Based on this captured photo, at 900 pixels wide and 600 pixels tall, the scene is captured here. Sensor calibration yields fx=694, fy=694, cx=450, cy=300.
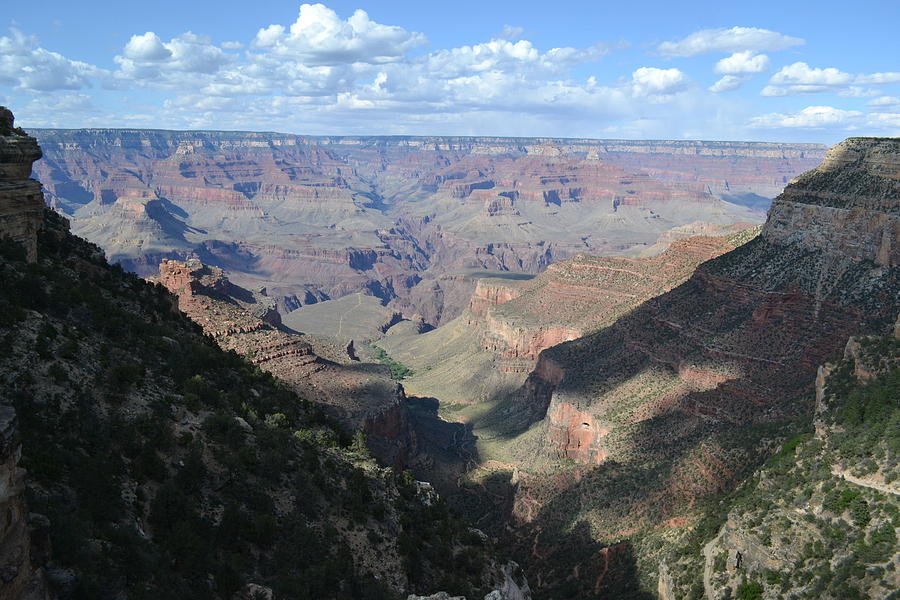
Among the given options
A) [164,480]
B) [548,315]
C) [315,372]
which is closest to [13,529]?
[164,480]

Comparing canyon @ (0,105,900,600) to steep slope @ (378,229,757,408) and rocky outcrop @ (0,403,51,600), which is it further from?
steep slope @ (378,229,757,408)

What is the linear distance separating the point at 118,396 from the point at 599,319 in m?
64.2

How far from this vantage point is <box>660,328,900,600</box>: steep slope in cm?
2341

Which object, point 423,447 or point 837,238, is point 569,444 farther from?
point 837,238

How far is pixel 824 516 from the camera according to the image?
1028 inches

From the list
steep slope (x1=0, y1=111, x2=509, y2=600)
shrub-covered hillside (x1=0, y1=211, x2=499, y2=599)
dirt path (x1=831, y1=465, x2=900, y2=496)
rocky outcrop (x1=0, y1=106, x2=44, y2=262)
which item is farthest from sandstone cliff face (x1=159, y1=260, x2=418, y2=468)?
dirt path (x1=831, y1=465, x2=900, y2=496)

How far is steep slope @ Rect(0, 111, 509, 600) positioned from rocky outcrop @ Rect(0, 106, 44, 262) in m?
0.29

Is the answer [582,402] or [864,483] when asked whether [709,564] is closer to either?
[864,483]

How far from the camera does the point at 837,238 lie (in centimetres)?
5325

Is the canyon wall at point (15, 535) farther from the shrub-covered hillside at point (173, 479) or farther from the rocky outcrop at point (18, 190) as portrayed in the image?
the rocky outcrop at point (18, 190)

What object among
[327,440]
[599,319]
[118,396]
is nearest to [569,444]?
[599,319]

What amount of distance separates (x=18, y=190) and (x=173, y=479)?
13.9m

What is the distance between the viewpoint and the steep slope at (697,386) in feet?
130

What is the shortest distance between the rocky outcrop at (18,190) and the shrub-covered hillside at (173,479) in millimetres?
954
